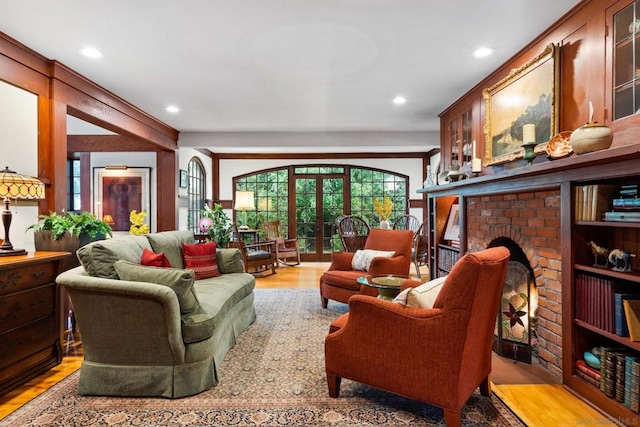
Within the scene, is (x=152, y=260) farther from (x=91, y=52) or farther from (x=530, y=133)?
(x=530, y=133)

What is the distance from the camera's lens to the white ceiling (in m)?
2.34

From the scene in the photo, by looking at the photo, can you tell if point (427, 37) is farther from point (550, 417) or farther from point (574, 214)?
point (550, 417)

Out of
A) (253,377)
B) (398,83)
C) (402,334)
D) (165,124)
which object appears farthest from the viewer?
(165,124)

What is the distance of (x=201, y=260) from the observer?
11.4ft

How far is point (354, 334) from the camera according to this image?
198 cm

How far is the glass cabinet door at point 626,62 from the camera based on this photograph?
6.45ft

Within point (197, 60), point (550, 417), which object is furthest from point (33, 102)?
point (550, 417)

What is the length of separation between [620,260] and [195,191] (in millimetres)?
6463

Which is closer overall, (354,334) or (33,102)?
(354,334)

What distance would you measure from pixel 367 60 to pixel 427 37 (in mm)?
569

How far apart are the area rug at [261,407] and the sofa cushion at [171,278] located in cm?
55

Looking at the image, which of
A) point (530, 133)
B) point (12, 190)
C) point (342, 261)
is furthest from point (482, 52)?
point (12, 190)

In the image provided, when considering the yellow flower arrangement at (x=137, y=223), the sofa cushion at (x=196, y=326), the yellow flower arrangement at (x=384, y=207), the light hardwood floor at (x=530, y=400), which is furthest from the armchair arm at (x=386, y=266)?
the yellow flower arrangement at (x=384, y=207)

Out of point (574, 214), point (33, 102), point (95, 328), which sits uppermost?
point (33, 102)
